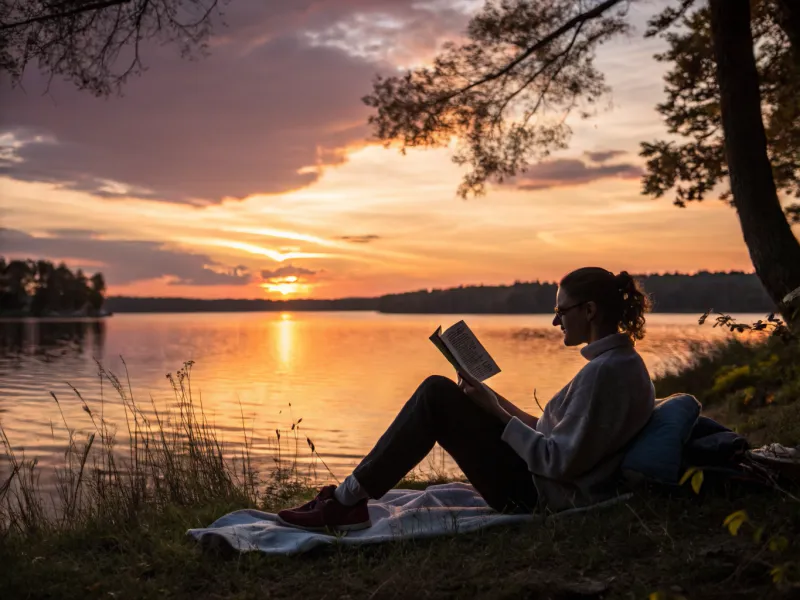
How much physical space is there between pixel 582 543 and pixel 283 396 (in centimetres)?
1438

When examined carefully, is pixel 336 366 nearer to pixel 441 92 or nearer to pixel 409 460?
pixel 441 92

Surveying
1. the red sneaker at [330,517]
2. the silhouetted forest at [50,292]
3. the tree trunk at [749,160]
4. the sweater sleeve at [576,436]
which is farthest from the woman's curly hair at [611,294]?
the silhouetted forest at [50,292]

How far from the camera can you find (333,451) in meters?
10.6

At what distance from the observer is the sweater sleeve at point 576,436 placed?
345cm

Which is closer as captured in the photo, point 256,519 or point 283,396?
point 256,519

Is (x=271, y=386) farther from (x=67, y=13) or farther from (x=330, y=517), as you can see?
(x=330, y=517)

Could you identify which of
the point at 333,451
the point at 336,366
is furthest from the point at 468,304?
the point at 333,451

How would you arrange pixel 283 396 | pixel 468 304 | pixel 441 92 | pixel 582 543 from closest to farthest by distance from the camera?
1. pixel 582 543
2. pixel 441 92
3. pixel 283 396
4. pixel 468 304

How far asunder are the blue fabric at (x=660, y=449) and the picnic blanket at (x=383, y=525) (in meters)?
0.20

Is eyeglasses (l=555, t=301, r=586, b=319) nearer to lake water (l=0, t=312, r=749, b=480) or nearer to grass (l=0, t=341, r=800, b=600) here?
grass (l=0, t=341, r=800, b=600)

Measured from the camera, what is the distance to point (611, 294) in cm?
364

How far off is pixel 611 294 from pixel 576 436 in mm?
695

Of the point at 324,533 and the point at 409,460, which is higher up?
the point at 409,460

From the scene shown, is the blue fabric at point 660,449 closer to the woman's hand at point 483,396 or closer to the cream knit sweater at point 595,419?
the cream knit sweater at point 595,419
